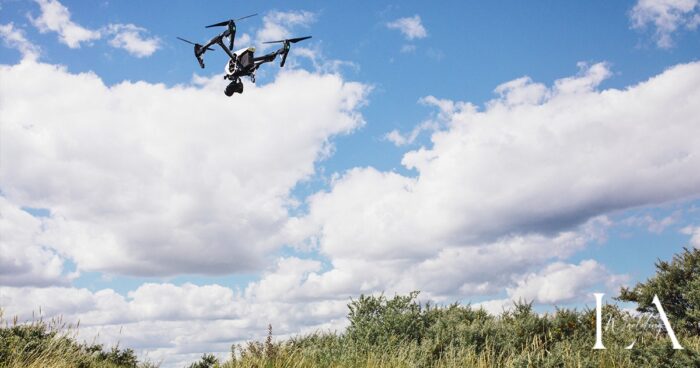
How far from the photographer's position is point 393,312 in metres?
19.4

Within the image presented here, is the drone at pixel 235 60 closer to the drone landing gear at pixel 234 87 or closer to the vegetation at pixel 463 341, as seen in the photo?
the drone landing gear at pixel 234 87

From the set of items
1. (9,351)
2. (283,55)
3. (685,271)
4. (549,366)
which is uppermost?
(283,55)

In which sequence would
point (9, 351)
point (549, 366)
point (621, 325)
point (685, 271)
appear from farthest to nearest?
1. point (685, 271)
2. point (621, 325)
3. point (9, 351)
4. point (549, 366)

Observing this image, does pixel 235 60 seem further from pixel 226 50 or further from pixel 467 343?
pixel 467 343

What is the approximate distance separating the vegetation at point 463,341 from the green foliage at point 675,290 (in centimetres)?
4

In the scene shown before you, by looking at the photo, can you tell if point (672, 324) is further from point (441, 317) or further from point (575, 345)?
point (441, 317)

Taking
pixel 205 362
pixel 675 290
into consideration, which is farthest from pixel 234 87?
pixel 675 290

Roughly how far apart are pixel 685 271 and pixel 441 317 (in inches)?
408

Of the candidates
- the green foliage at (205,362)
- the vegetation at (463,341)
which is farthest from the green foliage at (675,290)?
the green foliage at (205,362)

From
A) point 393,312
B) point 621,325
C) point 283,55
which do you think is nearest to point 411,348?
point 393,312

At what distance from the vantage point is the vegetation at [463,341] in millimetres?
14125

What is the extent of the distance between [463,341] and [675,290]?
10717 millimetres

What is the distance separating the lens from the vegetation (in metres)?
14.1

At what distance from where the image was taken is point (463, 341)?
17.1 m
